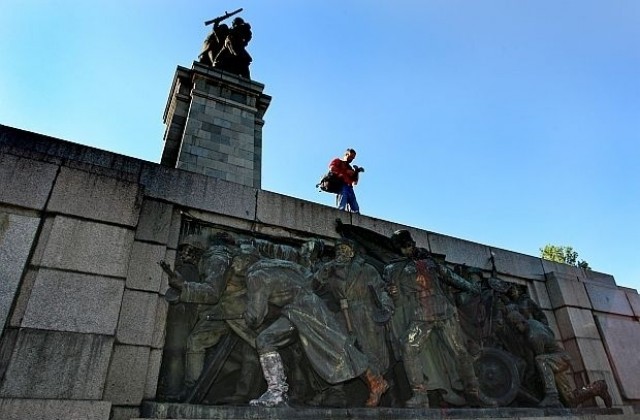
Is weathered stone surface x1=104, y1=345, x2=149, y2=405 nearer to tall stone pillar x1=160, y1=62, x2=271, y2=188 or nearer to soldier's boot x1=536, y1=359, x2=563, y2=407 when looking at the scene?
tall stone pillar x1=160, y1=62, x2=271, y2=188

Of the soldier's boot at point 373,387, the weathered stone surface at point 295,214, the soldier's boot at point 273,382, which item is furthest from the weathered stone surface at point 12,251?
the soldier's boot at point 373,387

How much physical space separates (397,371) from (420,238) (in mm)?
2338

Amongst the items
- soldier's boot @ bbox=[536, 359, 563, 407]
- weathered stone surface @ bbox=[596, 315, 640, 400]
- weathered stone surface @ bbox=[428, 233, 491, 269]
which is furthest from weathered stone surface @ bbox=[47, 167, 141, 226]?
weathered stone surface @ bbox=[596, 315, 640, 400]

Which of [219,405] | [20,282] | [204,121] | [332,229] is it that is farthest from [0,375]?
[204,121]

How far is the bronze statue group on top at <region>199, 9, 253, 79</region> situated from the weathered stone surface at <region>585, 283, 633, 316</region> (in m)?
9.57

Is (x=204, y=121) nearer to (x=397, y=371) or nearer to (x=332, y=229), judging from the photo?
(x=332, y=229)

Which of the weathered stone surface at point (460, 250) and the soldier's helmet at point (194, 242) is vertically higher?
the weathered stone surface at point (460, 250)

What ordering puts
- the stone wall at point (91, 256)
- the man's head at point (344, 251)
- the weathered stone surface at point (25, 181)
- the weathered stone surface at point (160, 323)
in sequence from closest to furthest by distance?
the stone wall at point (91, 256)
the weathered stone surface at point (25, 181)
the weathered stone surface at point (160, 323)
the man's head at point (344, 251)

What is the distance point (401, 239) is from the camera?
670 centimetres

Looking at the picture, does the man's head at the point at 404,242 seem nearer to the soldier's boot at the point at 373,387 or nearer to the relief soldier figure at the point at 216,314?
the soldier's boot at the point at 373,387

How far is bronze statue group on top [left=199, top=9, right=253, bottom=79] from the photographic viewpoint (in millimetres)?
12141

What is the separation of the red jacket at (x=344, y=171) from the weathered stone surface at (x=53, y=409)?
6.83 m

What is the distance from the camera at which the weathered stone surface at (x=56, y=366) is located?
147 inches

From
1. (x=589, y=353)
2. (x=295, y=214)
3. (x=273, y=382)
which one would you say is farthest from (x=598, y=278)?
(x=273, y=382)
